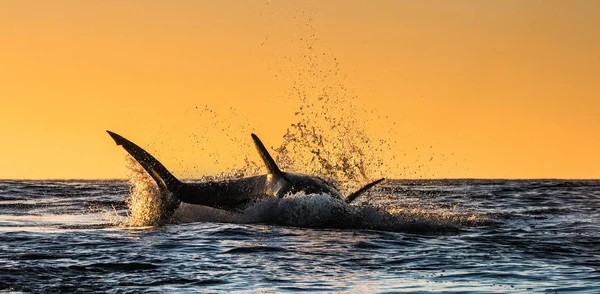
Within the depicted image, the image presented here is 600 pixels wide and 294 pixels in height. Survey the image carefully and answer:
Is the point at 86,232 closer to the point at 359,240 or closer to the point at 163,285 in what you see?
the point at 359,240

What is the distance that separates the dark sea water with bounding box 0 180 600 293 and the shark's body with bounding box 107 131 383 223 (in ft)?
1.57

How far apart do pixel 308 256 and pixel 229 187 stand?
7.33 meters

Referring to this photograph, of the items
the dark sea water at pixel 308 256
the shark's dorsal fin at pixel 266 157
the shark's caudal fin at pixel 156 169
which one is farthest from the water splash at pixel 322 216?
the shark's caudal fin at pixel 156 169

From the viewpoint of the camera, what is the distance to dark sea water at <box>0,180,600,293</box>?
1362 cm

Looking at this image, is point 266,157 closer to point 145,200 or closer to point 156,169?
point 156,169

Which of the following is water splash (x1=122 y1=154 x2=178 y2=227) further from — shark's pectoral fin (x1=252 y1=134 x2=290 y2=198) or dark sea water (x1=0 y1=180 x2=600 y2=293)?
shark's pectoral fin (x1=252 y1=134 x2=290 y2=198)

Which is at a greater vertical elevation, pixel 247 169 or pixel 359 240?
pixel 247 169

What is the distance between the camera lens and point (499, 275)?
1438cm

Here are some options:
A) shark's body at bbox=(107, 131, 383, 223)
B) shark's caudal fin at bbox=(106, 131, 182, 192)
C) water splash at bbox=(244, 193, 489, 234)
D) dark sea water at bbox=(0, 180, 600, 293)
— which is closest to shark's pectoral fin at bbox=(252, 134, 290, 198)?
shark's body at bbox=(107, 131, 383, 223)

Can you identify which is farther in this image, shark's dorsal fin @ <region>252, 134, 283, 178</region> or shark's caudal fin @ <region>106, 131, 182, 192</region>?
shark's caudal fin @ <region>106, 131, 182, 192</region>

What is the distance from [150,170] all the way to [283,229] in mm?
4497

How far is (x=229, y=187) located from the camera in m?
23.8

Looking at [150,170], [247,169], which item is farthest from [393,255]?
[247,169]

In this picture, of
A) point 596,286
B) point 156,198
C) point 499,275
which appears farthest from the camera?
point 156,198
